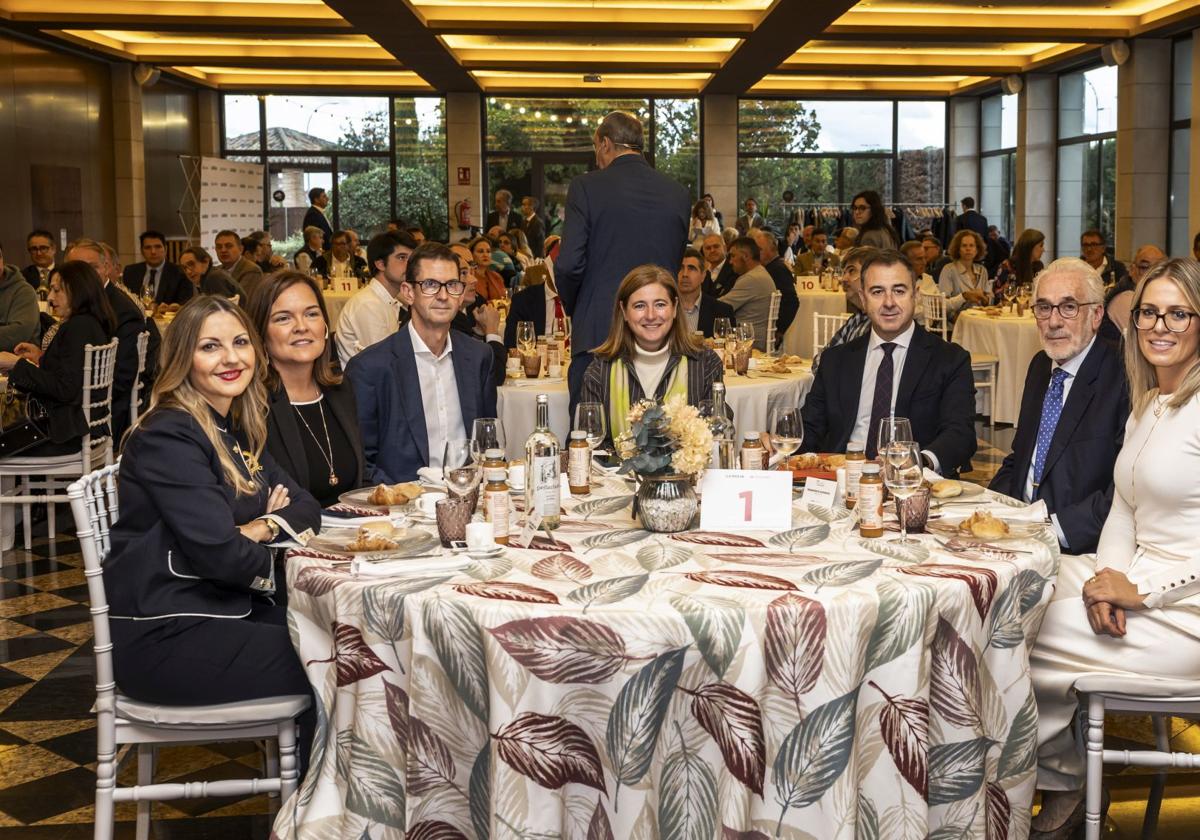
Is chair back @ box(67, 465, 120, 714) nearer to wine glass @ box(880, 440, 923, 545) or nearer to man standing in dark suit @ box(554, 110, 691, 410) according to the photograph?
wine glass @ box(880, 440, 923, 545)

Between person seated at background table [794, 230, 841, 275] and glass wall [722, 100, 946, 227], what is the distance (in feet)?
18.4

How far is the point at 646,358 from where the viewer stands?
428 cm

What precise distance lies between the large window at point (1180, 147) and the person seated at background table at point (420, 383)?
1296cm

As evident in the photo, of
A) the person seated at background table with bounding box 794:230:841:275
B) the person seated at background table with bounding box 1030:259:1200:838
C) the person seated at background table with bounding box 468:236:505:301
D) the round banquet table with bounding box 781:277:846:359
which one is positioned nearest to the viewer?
the person seated at background table with bounding box 1030:259:1200:838

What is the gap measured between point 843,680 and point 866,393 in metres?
2.18

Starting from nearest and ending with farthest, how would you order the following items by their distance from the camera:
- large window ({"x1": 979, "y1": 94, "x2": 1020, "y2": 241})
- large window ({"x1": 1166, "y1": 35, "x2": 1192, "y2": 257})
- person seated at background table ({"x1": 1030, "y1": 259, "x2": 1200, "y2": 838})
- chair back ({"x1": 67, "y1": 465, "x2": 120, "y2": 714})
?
chair back ({"x1": 67, "y1": 465, "x2": 120, "y2": 714}) → person seated at background table ({"x1": 1030, "y1": 259, "x2": 1200, "y2": 838}) → large window ({"x1": 1166, "y1": 35, "x2": 1192, "y2": 257}) → large window ({"x1": 979, "y1": 94, "x2": 1020, "y2": 241})

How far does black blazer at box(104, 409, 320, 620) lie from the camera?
2729 millimetres

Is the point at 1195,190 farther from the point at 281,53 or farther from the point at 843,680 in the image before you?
the point at 843,680

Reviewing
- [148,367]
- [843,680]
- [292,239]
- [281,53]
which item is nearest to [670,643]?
[843,680]

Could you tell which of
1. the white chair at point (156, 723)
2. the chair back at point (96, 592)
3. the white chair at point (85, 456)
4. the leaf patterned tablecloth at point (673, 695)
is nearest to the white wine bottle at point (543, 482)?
the leaf patterned tablecloth at point (673, 695)

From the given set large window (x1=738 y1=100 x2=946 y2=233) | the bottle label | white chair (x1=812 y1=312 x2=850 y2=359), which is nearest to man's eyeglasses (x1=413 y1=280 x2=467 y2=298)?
the bottle label

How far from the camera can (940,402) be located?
429 centimetres

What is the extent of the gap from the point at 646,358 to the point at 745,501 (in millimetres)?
1447

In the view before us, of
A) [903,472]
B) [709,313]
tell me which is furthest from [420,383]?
[709,313]
